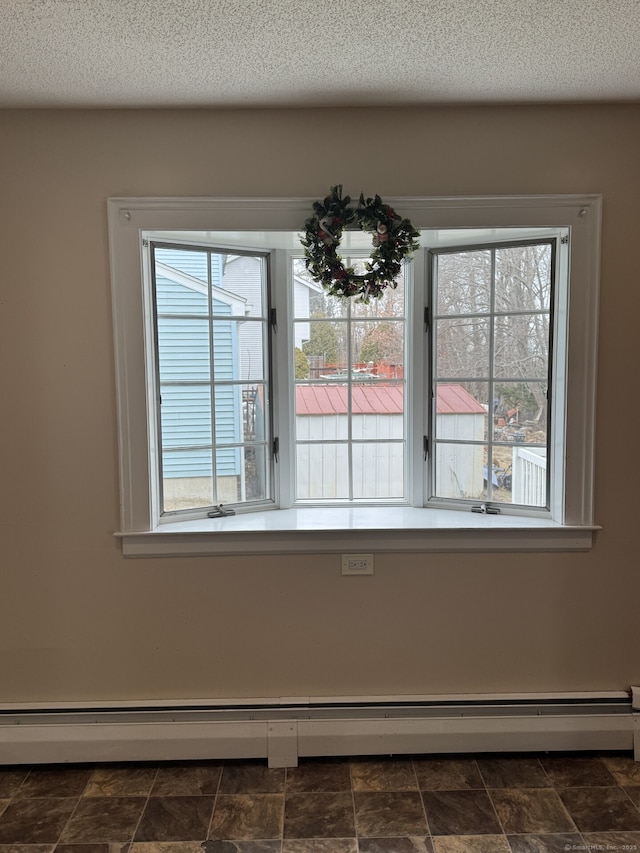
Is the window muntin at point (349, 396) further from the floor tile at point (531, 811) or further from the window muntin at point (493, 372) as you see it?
the floor tile at point (531, 811)

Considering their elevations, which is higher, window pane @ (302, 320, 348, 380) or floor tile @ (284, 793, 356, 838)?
window pane @ (302, 320, 348, 380)

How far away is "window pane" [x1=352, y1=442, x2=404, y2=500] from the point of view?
295 centimetres

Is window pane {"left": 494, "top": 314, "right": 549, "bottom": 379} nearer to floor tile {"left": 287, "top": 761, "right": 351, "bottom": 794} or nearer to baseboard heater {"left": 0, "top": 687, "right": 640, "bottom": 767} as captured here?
baseboard heater {"left": 0, "top": 687, "right": 640, "bottom": 767}

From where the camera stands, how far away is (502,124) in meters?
2.39

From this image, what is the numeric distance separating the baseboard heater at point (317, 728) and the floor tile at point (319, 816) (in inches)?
8.3

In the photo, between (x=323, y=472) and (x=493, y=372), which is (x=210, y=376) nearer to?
(x=323, y=472)

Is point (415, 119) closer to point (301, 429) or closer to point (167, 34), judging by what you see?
point (167, 34)

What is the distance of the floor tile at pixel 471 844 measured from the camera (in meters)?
2.00

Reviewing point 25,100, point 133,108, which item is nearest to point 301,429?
point 133,108

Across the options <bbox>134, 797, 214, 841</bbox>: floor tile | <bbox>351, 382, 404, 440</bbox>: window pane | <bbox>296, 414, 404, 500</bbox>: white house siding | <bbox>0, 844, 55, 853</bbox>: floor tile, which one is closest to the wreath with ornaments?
<bbox>351, 382, 404, 440</bbox>: window pane

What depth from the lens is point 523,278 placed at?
265cm

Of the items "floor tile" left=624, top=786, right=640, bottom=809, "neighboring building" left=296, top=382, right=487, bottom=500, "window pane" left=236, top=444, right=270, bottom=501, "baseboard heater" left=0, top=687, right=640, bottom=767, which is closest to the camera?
"floor tile" left=624, top=786, right=640, bottom=809

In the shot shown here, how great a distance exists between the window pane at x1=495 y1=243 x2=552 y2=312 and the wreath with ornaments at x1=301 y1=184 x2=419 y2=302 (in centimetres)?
50

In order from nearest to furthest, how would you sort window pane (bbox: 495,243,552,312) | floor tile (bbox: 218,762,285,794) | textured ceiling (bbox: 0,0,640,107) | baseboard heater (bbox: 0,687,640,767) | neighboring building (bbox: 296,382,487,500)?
textured ceiling (bbox: 0,0,640,107)
floor tile (bbox: 218,762,285,794)
baseboard heater (bbox: 0,687,640,767)
window pane (bbox: 495,243,552,312)
neighboring building (bbox: 296,382,487,500)
